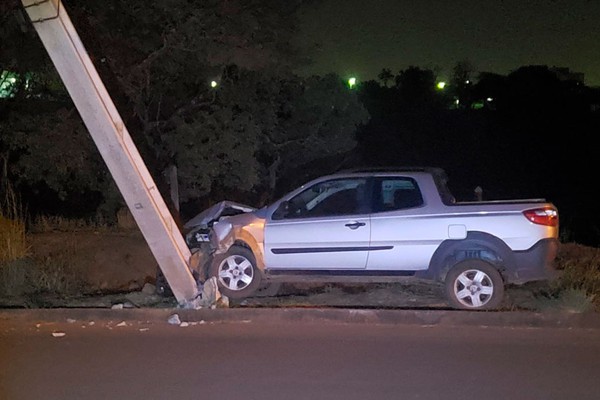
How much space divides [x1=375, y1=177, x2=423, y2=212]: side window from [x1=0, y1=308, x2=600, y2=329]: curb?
1.36 metres

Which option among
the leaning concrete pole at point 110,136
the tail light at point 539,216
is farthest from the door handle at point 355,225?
the leaning concrete pole at point 110,136

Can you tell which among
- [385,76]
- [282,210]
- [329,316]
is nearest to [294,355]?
[329,316]

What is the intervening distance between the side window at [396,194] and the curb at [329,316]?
1359 millimetres

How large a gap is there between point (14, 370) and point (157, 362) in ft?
4.26

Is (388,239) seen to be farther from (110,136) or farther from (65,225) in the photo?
(65,225)

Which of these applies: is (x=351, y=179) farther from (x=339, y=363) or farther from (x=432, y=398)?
(x=432, y=398)

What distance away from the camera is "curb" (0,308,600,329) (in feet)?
30.2

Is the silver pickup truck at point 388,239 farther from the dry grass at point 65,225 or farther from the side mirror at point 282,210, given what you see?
the dry grass at point 65,225

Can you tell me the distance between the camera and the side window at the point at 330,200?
1030 cm

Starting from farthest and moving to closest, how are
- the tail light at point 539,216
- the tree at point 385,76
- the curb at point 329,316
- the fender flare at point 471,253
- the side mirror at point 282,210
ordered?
1. the tree at point 385,76
2. the side mirror at point 282,210
3. the fender flare at point 471,253
4. the tail light at point 539,216
5. the curb at point 329,316

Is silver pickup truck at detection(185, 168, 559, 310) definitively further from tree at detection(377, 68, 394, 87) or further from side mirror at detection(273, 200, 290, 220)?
tree at detection(377, 68, 394, 87)

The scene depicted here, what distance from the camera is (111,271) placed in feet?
46.6

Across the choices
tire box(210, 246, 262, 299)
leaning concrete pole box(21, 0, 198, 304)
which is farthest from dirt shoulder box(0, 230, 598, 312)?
leaning concrete pole box(21, 0, 198, 304)

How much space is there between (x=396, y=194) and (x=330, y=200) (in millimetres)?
841
